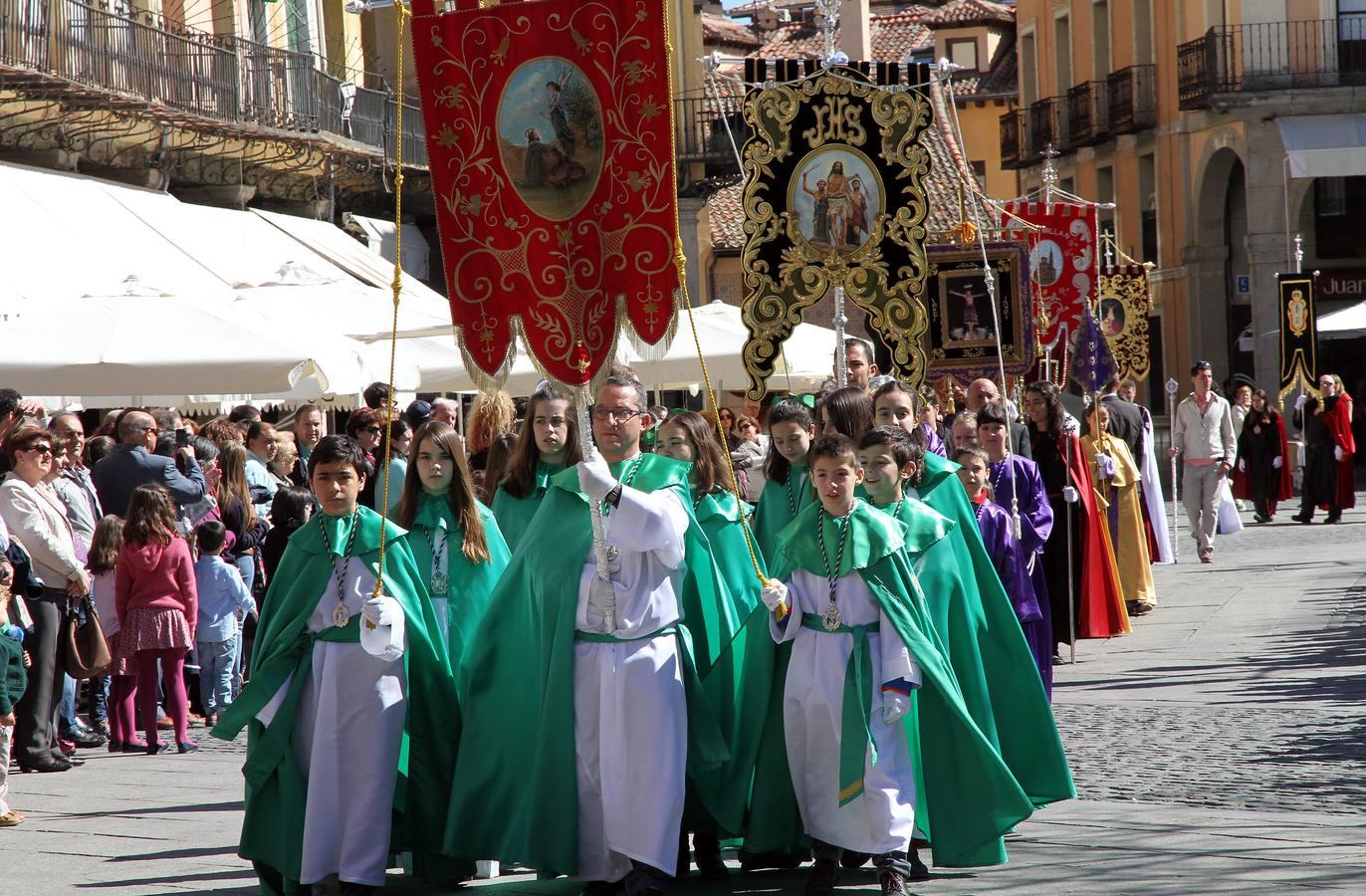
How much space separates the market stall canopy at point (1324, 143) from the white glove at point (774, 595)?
29.1m

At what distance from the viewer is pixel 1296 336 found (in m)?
25.4

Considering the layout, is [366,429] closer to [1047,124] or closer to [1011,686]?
[1011,686]

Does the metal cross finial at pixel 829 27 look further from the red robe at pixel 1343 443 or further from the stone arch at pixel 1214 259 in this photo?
the stone arch at pixel 1214 259

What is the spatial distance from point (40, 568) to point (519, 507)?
289 centimetres

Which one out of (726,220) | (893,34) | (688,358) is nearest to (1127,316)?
(688,358)

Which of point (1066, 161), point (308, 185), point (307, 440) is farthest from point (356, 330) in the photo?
point (1066, 161)

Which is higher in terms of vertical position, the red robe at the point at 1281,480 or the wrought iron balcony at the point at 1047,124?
the wrought iron balcony at the point at 1047,124

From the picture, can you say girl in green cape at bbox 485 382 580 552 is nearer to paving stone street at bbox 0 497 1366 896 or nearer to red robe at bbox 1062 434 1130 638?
paving stone street at bbox 0 497 1366 896

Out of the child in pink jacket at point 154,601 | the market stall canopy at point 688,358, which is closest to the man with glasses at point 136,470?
the child in pink jacket at point 154,601

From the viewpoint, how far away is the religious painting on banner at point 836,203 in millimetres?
11375

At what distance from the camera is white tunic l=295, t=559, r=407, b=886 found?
6914 mm

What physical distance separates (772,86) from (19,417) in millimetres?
4295

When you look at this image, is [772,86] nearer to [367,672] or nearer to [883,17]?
[367,672]

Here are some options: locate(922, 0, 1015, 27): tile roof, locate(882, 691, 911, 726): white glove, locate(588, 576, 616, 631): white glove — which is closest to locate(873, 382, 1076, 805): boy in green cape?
locate(882, 691, 911, 726): white glove
